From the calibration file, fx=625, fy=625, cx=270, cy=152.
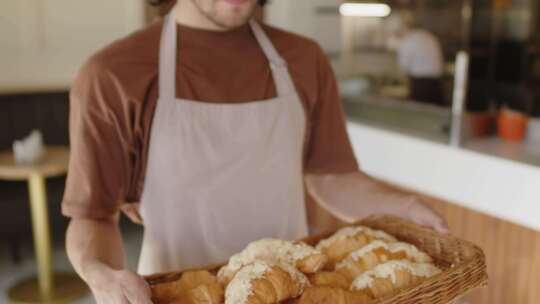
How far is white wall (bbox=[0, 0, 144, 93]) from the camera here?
4.10 m

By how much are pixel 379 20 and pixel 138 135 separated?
2.77 m

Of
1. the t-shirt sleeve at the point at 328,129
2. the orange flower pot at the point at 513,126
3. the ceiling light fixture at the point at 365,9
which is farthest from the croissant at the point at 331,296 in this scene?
the ceiling light fixture at the point at 365,9

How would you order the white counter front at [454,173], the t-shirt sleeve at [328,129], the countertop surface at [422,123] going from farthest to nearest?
the countertop surface at [422,123], the white counter front at [454,173], the t-shirt sleeve at [328,129]

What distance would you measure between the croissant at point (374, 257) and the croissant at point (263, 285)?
0.11 meters

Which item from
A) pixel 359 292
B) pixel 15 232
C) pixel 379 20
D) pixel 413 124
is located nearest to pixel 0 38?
pixel 15 232

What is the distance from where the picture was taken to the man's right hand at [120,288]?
0.87 metres

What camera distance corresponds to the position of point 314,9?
4004 mm

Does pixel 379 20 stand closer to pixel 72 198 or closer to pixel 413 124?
pixel 413 124

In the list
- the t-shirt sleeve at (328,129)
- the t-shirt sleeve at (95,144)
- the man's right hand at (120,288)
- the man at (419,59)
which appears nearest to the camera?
the man's right hand at (120,288)

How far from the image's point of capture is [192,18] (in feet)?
4.41

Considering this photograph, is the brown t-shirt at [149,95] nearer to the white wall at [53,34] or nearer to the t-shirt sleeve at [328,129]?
the t-shirt sleeve at [328,129]

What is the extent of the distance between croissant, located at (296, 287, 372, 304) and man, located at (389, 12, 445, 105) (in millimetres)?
2901

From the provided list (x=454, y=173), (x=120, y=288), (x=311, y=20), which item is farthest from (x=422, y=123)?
(x=120, y=288)

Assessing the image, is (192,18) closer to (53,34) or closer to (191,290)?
(191,290)
